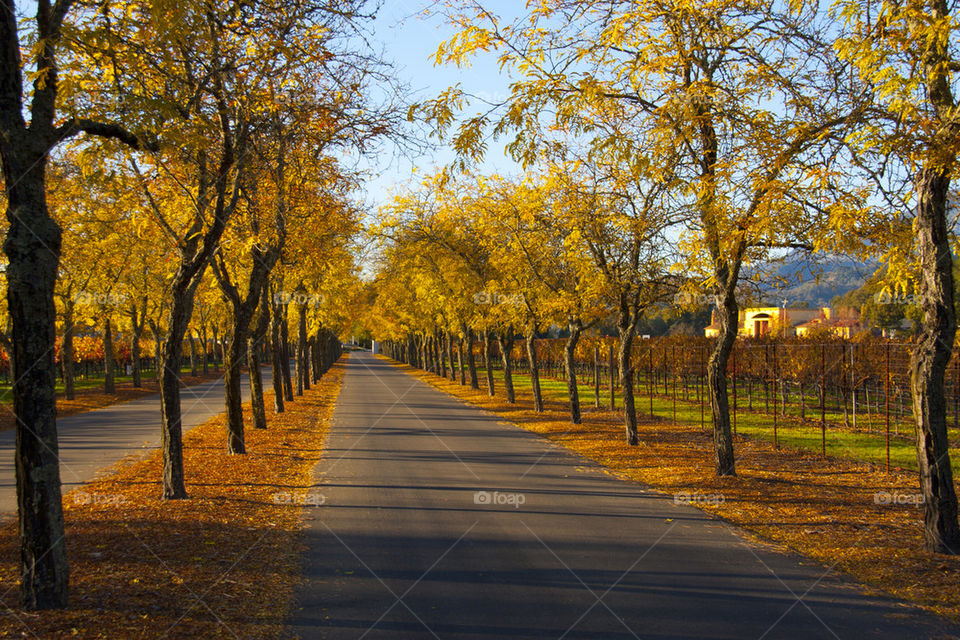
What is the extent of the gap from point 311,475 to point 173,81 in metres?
7.34

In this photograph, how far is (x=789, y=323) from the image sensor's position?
50531mm

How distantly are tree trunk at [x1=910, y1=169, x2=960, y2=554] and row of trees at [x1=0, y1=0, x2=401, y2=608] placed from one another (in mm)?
7204

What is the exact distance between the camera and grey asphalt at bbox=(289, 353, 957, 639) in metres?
5.25

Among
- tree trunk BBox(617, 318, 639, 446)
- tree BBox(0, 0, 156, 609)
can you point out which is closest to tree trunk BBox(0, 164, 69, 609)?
tree BBox(0, 0, 156, 609)

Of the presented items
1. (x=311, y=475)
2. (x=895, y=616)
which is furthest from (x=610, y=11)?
(x=311, y=475)

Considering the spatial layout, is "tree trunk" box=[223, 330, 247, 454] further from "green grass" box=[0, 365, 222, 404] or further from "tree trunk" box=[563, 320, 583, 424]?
"green grass" box=[0, 365, 222, 404]

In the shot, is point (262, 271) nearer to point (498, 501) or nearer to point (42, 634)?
point (498, 501)

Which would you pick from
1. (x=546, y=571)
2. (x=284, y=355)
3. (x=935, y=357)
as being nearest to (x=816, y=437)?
(x=935, y=357)

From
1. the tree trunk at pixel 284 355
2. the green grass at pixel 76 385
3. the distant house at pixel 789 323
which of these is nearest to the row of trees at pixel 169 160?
the tree trunk at pixel 284 355

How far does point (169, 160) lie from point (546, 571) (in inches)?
296

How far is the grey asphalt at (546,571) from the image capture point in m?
5.25

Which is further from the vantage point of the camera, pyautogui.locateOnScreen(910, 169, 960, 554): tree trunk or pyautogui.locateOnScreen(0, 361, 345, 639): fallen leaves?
pyautogui.locateOnScreen(910, 169, 960, 554): tree trunk

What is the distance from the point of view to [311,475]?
1166 cm

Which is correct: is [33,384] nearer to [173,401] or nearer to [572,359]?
[173,401]
